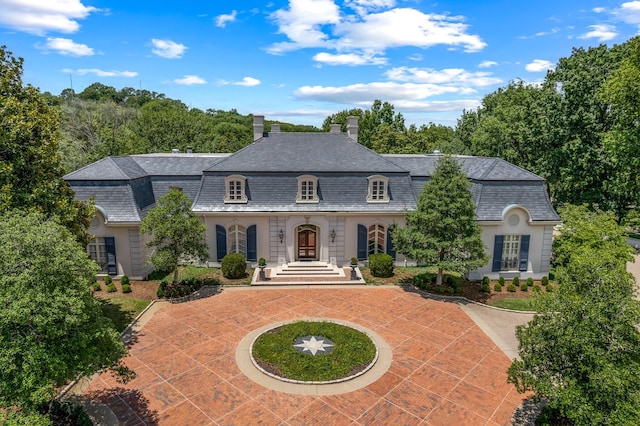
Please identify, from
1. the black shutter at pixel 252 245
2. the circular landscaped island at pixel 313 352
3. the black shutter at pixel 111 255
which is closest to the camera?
the circular landscaped island at pixel 313 352

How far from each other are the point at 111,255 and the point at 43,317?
52.1ft

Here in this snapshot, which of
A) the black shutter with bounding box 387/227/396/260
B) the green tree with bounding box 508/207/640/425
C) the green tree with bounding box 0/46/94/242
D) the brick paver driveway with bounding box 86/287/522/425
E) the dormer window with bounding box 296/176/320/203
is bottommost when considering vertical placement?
the brick paver driveway with bounding box 86/287/522/425

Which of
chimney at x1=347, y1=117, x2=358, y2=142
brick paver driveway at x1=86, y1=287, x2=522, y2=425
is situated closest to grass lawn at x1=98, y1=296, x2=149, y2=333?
brick paver driveway at x1=86, y1=287, x2=522, y2=425

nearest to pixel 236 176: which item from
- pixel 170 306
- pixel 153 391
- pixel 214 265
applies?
pixel 214 265

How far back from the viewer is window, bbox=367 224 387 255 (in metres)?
25.3

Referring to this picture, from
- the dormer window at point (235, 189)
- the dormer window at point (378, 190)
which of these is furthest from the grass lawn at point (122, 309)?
the dormer window at point (378, 190)

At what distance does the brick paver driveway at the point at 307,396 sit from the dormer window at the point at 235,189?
23.7 feet

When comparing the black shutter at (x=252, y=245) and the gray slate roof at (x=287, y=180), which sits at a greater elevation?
the gray slate roof at (x=287, y=180)

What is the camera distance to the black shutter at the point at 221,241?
24750 mm

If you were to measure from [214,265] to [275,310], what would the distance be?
7.92m

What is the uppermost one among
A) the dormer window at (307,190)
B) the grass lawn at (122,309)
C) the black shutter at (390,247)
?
the dormer window at (307,190)

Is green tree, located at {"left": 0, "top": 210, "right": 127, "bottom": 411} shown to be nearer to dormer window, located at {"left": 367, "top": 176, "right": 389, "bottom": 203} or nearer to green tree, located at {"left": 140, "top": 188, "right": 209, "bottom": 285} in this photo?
green tree, located at {"left": 140, "top": 188, "right": 209, "bottom": 285}

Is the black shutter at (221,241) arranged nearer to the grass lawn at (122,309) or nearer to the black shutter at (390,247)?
the grass lawn at (122,309)

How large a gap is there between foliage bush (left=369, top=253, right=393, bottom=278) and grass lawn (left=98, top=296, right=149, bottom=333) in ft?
42.4
